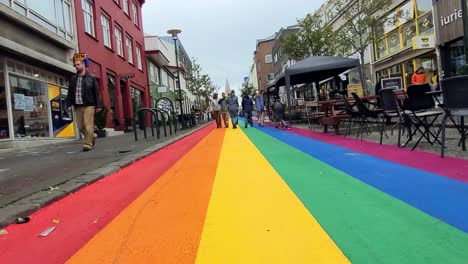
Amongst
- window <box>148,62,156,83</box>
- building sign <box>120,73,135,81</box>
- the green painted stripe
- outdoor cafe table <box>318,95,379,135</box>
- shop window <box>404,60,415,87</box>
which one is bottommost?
the green painted stripe

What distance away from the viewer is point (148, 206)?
4586 mm

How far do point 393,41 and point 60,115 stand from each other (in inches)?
757

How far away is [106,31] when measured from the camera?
24984 mm

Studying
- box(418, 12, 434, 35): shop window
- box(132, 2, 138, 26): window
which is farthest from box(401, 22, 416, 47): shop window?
box(132, 2, 138, 26): window

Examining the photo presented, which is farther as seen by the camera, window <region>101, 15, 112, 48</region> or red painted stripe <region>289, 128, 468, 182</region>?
window <region>101, 15, 112, 48</region>

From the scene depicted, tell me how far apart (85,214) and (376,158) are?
429 cm

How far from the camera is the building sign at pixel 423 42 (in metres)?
→ 21.6

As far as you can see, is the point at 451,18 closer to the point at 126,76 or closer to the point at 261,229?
the point at 126,76

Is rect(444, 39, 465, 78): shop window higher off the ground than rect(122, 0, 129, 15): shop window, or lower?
lower

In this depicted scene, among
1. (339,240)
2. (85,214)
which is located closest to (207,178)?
(85,214)

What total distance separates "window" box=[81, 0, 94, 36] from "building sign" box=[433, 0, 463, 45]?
1595 centimetres

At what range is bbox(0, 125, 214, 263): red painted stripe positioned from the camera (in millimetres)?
3318

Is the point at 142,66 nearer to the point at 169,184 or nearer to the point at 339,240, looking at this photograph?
the point at 169,184

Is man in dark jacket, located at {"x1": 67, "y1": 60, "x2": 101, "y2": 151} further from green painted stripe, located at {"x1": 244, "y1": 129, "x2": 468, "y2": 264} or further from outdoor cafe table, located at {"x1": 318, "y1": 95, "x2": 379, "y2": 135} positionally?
green painted stripe, located at {"x1": 244, "y1": 129, "x2": 468, "y2": 264}
